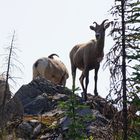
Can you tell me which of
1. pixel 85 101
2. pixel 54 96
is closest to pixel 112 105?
pixel 85 101

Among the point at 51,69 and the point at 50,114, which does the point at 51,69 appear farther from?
the point at 50,114

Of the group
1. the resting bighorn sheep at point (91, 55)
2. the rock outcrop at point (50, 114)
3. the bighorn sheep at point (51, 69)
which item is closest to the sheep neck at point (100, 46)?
the resting bighorn sheep at point (91, 55)

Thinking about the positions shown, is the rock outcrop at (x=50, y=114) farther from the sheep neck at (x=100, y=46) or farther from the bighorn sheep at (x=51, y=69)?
the bighorn sheep at (x=51, y=69)

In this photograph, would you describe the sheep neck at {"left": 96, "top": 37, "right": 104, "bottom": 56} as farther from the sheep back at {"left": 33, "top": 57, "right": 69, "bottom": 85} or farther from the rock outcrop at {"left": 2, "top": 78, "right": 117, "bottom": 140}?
→ the sheep back at {"left": 33, "top": 57, "right": 69, "bottom": 85}

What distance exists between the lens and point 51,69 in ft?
111

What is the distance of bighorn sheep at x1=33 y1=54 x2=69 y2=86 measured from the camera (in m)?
33.3

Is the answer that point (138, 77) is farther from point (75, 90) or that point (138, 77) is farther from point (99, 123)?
point (99, 123)

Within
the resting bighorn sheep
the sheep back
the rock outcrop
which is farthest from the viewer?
the sheep back

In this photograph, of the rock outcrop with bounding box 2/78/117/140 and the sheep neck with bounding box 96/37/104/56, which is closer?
the rock outcrop with bounding box 2/78/117/140

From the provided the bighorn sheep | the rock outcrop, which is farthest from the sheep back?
the rock outcrop

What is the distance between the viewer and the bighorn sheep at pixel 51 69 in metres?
33.3

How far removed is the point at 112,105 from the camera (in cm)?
1709

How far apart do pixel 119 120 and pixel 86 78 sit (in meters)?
10.2

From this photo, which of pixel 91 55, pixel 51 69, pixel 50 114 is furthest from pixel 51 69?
pixel 50 114
